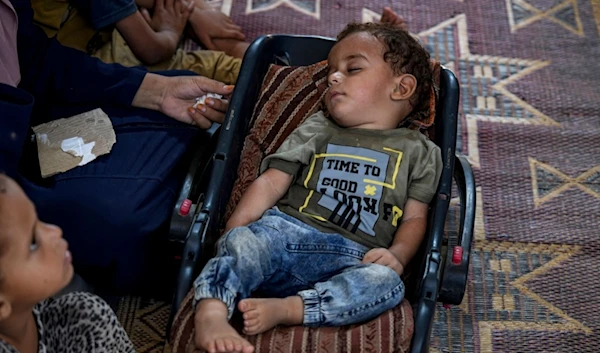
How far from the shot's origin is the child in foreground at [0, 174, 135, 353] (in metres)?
1.08

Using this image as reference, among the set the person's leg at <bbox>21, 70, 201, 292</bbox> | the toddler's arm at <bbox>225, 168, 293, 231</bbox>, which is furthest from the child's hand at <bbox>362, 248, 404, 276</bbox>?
the person's leg at <bbox>21, 70, 201, 292</bbox>

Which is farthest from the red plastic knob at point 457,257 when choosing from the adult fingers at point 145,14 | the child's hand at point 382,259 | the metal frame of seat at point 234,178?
the adult fingers at point 145,14

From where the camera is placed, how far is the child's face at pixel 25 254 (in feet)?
3.51

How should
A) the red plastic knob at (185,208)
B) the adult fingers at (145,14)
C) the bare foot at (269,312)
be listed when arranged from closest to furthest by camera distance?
the bare foot at (269,312) < the red plastic knob at (185,208) < the adult fingers at (145,14)

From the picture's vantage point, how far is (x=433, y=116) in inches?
70.0

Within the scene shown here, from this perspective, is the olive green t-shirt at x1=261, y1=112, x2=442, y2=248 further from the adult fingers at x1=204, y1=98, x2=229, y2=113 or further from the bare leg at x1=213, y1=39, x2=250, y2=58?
the bare leg at x1=213, y1=39, x2=250, y2=58

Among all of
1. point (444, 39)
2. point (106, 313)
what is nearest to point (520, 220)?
point (444, 39)

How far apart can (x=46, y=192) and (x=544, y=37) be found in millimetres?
1692

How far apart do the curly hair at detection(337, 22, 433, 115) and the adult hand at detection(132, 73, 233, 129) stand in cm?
34

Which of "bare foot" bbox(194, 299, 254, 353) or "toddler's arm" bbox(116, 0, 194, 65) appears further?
"toddler's arm" bbox(116, 0, 194, 65)

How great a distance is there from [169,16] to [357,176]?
1.00m

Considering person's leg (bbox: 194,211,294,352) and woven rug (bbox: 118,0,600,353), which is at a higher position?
woven rug (bbox: 118,0,600,353)

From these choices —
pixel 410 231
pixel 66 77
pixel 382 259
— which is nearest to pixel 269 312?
pixel 382 259

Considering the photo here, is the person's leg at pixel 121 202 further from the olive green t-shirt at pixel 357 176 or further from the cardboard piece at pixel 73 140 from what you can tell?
the olive green t-shirt at pixel 357 176
